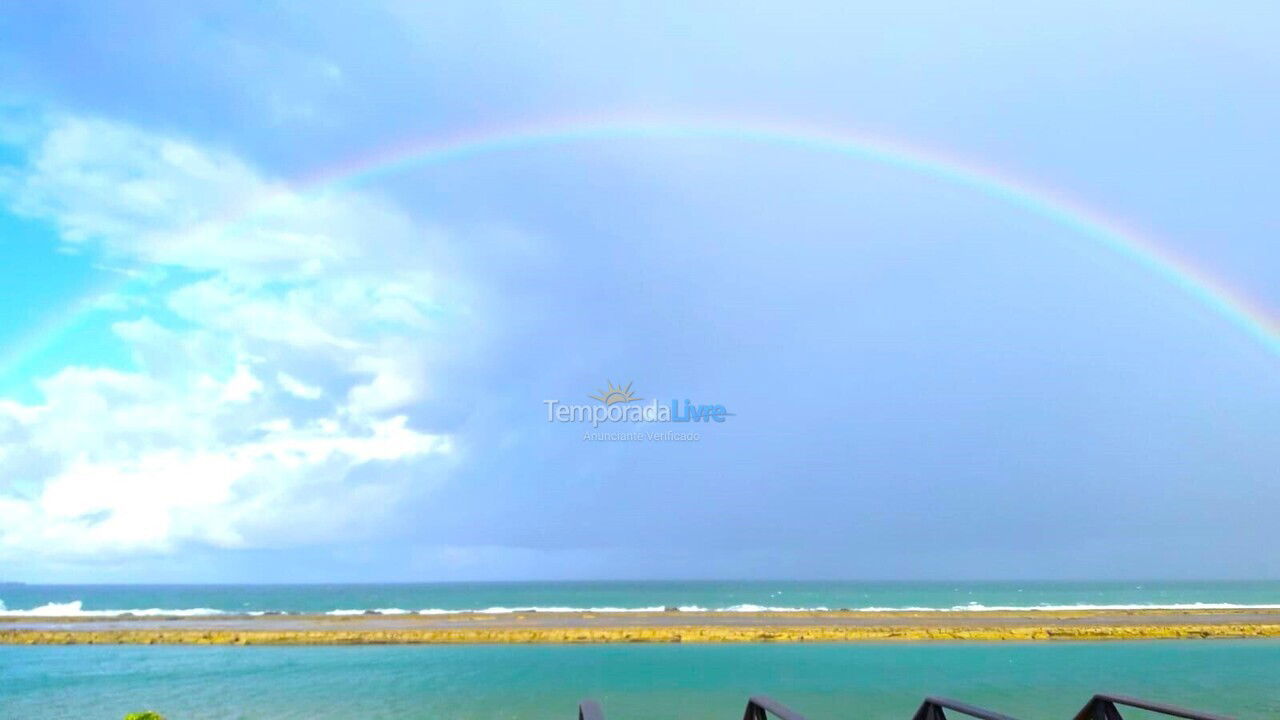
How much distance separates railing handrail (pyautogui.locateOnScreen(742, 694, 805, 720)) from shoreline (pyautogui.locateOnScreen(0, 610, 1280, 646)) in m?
31.6

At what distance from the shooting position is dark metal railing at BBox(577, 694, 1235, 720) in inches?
205

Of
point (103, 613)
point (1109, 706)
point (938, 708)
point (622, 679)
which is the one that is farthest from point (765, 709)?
point (103, 613)

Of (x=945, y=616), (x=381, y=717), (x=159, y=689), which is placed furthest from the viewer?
(x=945, y=616)

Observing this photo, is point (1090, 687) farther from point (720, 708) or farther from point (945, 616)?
point (945, 616)

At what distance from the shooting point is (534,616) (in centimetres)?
5000

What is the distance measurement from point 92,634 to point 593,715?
43.9 m

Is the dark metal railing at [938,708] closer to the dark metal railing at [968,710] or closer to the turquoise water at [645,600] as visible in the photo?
the dark metal railing at [968,710]

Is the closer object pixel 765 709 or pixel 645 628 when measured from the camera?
pixel 765 709

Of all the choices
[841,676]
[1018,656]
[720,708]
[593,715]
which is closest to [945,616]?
[1018,656]

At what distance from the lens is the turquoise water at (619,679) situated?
783 inches

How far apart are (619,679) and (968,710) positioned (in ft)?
65.6

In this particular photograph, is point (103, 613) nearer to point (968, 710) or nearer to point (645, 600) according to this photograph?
point (645, 600)

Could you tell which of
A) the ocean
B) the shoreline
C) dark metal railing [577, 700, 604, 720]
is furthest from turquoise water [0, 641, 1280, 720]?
dark metal railing [577, 700, 604, 720]

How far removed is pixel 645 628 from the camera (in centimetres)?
3984
